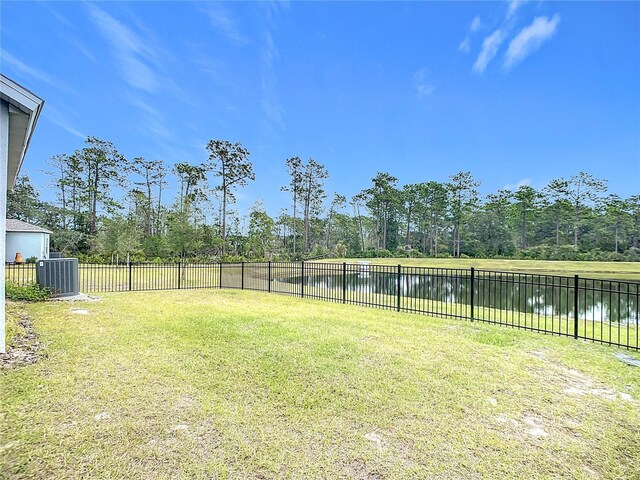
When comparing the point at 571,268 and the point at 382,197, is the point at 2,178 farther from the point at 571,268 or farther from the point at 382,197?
the point at 382,197

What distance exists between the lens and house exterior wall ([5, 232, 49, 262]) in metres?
20.7

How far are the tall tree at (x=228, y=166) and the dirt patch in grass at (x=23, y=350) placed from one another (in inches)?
1104

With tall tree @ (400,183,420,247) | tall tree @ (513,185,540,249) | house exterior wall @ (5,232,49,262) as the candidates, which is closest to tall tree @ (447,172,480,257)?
tall tree @ (400,183,420,247)

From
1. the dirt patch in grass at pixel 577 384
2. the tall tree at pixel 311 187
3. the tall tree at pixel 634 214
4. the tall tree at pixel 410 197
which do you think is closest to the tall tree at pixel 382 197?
the tall tree at pixel 410 197

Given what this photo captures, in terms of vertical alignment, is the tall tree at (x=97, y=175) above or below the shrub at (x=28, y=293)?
above

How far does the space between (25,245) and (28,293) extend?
18078mm

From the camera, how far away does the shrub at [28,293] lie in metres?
7.85

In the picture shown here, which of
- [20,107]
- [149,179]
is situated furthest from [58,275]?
[149,179]

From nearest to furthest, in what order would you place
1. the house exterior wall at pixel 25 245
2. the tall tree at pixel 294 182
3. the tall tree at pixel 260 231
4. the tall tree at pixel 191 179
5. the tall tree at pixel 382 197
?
the house exterior wall at pixel 25 245 → the tall tree at pixel 191 179 → the tall tree at pixel 260 231 → the tall tree at pixel 294 182 → the tall tree at pixel 382 197

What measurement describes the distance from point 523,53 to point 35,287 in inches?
761

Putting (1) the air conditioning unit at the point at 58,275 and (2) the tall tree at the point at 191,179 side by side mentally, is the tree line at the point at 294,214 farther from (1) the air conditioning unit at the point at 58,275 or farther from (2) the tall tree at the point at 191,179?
(1) the air conditioning unit at the point at 58,275

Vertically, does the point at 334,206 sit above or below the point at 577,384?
above

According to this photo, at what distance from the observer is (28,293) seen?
7.89 metres

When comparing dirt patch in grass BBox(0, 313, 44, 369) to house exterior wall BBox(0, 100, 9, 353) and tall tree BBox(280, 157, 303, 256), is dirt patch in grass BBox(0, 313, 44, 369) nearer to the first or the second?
house exterior wall BBox(0, 100, 9, 353)
